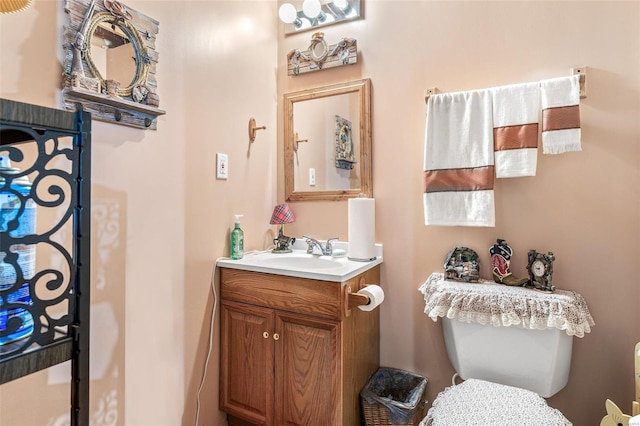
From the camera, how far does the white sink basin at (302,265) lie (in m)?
1.30

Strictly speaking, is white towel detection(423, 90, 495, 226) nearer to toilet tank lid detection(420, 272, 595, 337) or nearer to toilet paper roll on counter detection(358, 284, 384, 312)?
toilet tank lid detection(420, 272, 595, 337)

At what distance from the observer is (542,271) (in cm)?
131

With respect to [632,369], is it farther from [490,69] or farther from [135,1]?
[135,1]

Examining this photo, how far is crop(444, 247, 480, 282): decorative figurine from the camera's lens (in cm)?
142

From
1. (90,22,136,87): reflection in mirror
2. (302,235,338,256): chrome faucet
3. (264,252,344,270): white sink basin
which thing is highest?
(90,22,136,87): reflection in mirror

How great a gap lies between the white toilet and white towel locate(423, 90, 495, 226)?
307 millimetres

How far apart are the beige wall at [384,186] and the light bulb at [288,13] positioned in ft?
0.55

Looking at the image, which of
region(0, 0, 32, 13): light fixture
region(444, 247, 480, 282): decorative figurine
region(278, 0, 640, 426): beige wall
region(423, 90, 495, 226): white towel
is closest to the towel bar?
region(278, 0, 640, 426): beige wall

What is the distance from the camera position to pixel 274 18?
194 cm

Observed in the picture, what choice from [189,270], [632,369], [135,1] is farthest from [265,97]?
[632,369]

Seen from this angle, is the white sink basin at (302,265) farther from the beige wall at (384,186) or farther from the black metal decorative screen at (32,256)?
the black metal decorative screen at (32,256)

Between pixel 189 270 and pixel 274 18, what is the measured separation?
59.4 inches

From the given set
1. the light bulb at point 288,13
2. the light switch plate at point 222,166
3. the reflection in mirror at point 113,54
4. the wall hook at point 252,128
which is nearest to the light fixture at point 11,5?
the reflection in mirror at point 113,54

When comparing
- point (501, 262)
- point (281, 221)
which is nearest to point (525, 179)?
point (501, 262)
